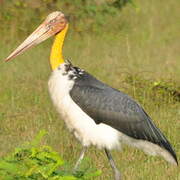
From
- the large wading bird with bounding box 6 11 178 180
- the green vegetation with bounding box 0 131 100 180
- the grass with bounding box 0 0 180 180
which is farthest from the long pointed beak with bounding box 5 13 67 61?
the green vegetation with bounding box 0 131 100 180

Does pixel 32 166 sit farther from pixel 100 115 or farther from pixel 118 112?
pixel 118 112

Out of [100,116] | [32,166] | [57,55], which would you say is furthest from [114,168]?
[32,166]

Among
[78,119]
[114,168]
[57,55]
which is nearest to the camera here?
[78,119]

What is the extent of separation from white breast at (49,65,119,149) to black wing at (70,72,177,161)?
72 mm

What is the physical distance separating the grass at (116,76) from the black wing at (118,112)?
34cm

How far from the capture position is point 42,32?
6.22m

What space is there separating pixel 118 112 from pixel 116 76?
324cm

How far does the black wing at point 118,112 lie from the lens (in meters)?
5.65

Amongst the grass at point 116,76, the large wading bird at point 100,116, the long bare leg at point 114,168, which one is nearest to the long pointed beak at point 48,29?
the large wading bird at point 100,116

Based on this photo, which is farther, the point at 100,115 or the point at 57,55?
the point at 57,55

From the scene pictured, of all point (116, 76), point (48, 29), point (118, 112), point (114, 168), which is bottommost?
point (116, 76)

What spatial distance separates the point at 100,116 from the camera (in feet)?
18.5

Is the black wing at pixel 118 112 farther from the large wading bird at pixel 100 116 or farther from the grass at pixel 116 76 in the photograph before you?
the grass at pixel 116 76

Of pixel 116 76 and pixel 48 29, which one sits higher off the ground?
pixel 48 29
